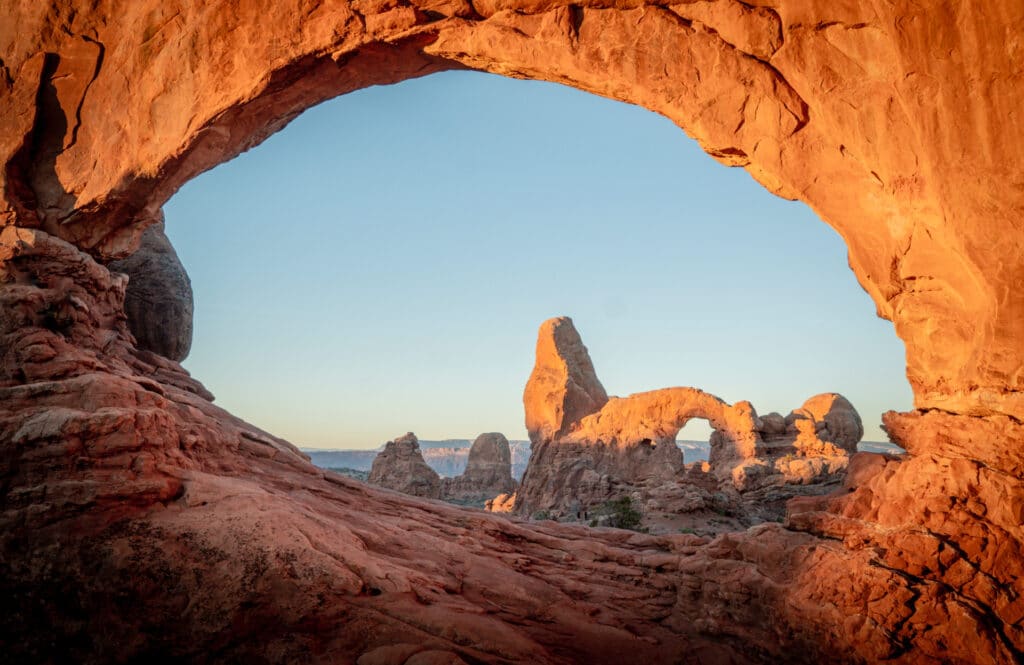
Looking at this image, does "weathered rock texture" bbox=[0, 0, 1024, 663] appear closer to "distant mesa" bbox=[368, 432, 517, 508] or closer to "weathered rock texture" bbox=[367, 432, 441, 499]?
"weathered rock texture" bbox=[367, 432, 441, 499]

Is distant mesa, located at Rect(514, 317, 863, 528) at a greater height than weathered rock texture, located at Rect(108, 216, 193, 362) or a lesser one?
lesser

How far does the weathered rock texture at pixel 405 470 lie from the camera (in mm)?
37938

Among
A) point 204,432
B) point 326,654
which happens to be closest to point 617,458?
point 204,432

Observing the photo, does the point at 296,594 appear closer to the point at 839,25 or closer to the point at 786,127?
the point at 786,127

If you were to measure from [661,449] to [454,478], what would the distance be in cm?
2154

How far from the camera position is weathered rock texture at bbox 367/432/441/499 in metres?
37.9

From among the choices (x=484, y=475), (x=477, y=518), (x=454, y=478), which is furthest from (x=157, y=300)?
(x=454, y=478)

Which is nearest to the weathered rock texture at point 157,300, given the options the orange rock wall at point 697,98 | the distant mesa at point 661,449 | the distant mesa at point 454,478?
the orange rock wall at point 697,98

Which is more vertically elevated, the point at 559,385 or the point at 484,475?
the point at 559,385

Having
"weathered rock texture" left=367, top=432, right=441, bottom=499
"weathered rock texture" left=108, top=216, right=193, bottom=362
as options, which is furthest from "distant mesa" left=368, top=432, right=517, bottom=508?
"weathered rock texture" left=108, top=216, right=193, bottom=362

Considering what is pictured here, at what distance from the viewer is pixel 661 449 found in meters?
35.9

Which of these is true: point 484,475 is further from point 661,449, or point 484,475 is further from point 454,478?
point 661,449

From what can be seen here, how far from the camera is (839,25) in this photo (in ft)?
25.8

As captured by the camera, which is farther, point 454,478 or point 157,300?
point 454,478
